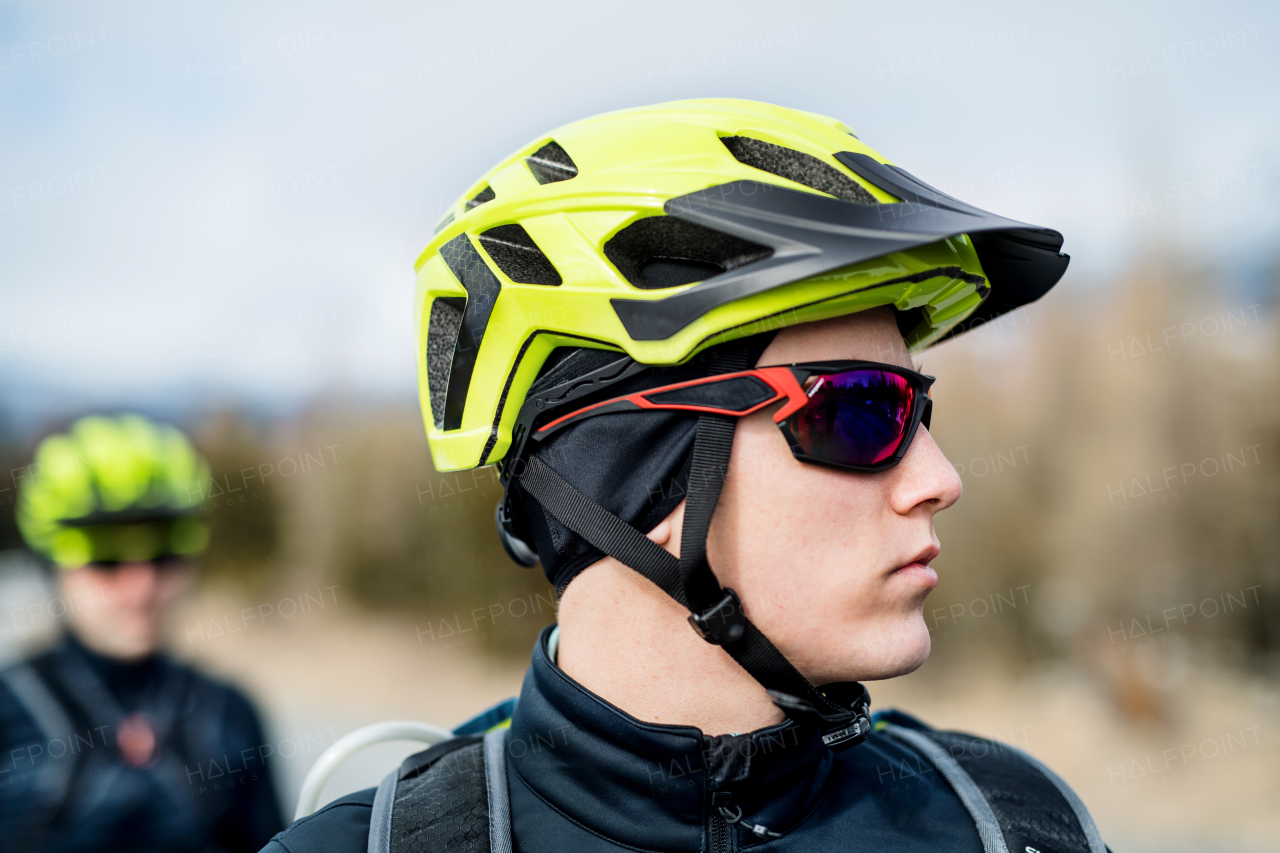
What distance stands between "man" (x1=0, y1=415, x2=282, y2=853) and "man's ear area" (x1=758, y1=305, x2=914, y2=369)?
3867mm

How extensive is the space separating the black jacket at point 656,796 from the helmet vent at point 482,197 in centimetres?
120

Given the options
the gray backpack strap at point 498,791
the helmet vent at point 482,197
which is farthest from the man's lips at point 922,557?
the helmet vent at point 482,197

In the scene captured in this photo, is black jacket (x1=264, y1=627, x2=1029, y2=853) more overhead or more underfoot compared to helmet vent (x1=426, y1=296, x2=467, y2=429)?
more underfoot

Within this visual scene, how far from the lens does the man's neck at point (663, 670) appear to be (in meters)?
1.72

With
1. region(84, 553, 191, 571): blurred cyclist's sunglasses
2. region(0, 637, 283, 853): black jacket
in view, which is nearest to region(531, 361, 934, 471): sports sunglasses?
region(0, 637, 283, 853): black jacket

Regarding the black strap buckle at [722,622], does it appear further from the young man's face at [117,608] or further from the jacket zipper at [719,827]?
the young man's face at [117,608]

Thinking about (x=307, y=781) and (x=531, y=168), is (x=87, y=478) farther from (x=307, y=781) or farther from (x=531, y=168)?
(x=531, y=168)

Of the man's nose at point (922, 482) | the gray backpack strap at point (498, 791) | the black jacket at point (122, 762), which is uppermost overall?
the man's nose at point (922, 482)

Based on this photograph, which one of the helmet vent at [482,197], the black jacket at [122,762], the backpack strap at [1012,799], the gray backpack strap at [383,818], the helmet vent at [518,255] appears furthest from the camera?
the black jacket at [122,762]

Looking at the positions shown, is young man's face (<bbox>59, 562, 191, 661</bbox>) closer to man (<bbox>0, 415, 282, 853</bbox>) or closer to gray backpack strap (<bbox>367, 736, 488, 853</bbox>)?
man (<bbox>0, 415, 282, 853</bbox>)

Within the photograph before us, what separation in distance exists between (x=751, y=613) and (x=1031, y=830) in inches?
33.7

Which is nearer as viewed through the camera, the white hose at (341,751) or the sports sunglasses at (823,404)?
the sports sunglasses at (823,404)

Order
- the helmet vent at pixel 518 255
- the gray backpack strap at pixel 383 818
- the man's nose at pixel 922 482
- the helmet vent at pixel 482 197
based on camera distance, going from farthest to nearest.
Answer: the helmet vent at pixel 482 197
the helmet vent at pixel 518 255
the man's nose at pixel 922 482
the gray backpack strap at pixel 383 818

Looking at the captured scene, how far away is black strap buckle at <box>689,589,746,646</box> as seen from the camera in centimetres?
162
